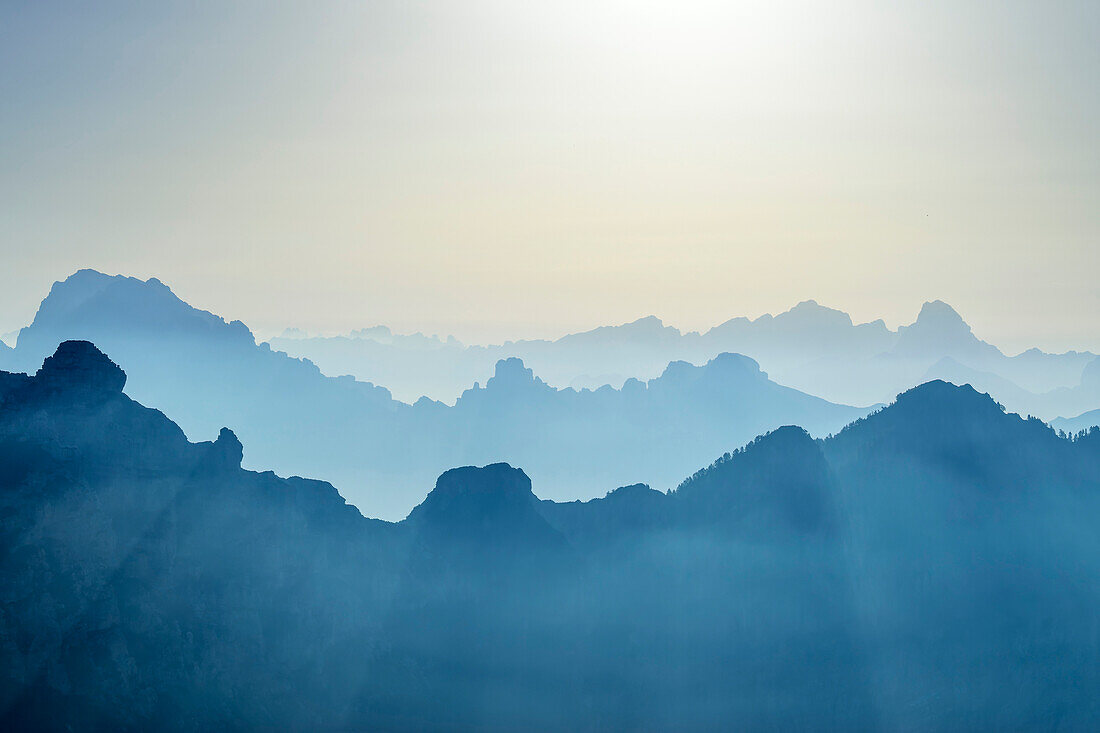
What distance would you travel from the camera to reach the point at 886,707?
427ft

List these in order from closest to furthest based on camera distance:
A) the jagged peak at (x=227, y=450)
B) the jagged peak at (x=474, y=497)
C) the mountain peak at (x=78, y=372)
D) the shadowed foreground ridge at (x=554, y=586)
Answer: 1. the shadowed foreground ridge at (x=554, y=586)
2. the mountain peak at (x=78, y=372)
3. the jagged peak at (x=227, y=450)
4. the jagged peak at (x=474, y=497)

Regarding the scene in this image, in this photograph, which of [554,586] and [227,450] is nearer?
[227,450]

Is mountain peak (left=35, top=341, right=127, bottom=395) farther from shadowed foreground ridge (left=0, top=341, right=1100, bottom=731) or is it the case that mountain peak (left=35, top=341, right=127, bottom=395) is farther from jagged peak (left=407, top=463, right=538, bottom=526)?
jagged peak (left=407, top=463, right=538, bottom=526)

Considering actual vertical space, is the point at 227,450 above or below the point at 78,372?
below

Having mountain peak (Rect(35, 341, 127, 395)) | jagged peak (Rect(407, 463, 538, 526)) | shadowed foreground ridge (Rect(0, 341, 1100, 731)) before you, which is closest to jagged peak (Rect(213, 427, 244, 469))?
shadowed foreground ridge (Rect(0, 341, 1100, 731))

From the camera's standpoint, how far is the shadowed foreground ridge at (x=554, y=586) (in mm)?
105625

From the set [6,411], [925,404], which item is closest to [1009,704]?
[925,404]

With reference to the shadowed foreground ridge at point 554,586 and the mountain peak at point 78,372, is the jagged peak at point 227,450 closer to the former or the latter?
the shadowed foreground ridge at point 554,586

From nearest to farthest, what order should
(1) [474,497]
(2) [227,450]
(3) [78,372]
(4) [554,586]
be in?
(3) [78,372]
(2) [227,450]
(4) [554,586]
(1) [474,497]

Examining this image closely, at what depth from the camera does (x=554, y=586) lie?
136625 mm

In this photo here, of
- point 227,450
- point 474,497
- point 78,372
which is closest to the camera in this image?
point 78,372

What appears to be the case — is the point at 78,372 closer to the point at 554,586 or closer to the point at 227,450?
the point at 227,450

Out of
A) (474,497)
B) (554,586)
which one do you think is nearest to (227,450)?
(474,497)

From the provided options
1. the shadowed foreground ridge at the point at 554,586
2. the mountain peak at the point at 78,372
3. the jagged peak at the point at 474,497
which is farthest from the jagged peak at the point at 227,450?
the jagged peak at the point at 474,497
